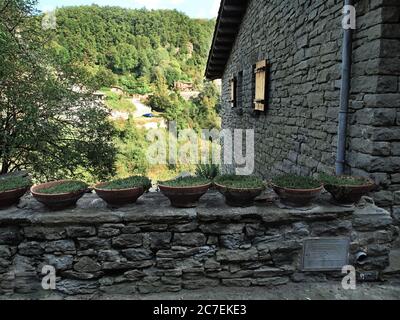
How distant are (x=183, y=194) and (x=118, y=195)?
52 centimetres

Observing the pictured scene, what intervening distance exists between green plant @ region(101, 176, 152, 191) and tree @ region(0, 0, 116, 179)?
3318mm

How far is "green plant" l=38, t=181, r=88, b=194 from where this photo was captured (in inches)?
93.6

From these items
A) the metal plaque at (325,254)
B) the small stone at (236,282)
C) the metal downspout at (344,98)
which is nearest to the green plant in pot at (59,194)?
the small stone at (236,282)

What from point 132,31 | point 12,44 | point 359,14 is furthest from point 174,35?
point 359,14

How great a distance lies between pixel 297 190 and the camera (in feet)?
7.85

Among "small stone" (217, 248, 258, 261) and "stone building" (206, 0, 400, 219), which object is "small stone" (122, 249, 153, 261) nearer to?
"small stone" (217, 248, 258, 261)

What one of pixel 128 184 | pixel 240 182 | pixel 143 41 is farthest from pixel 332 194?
pixel 143 41

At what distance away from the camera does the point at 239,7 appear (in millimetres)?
7539

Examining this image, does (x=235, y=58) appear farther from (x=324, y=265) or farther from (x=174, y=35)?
(x=174, y=35)

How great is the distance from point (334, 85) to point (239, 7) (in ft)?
17.2

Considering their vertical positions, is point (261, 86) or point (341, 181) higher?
point (261, 86)

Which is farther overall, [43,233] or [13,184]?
[13,184]

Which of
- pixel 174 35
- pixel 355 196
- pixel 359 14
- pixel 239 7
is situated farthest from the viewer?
pixel 174 35

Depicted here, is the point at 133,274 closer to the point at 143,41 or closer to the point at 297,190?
the point at 297,190
